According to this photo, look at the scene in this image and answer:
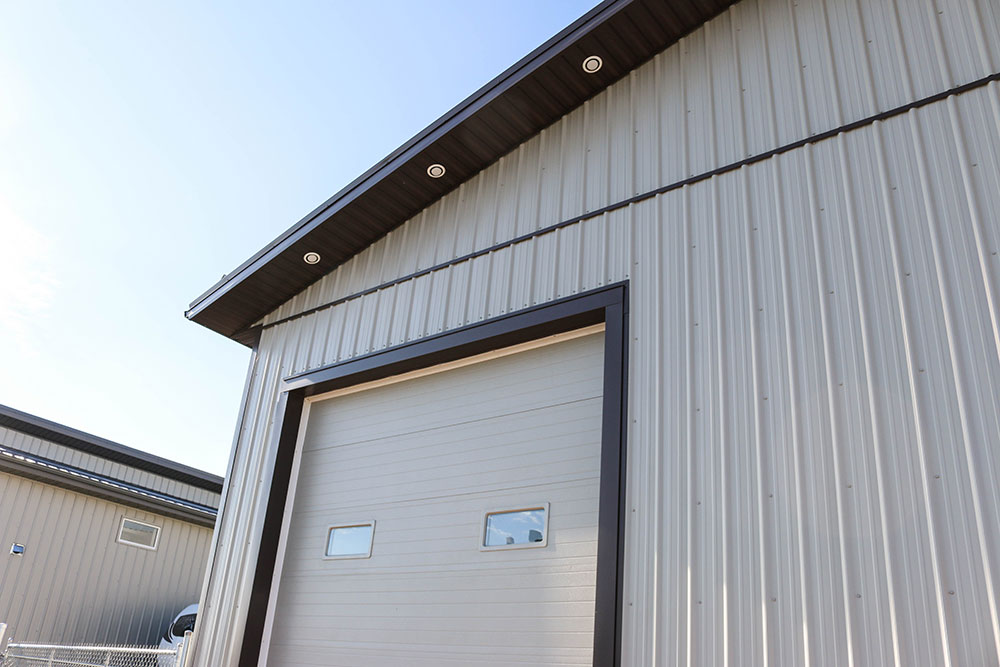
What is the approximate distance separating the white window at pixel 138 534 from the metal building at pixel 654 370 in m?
5.15

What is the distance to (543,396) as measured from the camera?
20.8 feet

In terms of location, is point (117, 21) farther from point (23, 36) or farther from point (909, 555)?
point (909, 555)

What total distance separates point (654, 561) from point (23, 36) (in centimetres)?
1152

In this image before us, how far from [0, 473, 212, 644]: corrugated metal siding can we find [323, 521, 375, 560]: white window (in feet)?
20.4

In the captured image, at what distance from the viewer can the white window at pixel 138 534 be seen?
12.2m

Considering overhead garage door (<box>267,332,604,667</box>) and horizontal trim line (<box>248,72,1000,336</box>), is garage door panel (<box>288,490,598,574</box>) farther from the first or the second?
horizontal trim line (<box>248,72,1000,336</box>)

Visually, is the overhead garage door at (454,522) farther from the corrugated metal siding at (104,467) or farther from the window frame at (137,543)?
the corrugated metal siding at (104,467)

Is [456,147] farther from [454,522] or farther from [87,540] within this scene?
[87,540]

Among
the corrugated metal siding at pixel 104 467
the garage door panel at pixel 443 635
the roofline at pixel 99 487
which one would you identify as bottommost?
the garage door panel at pixel 443 635

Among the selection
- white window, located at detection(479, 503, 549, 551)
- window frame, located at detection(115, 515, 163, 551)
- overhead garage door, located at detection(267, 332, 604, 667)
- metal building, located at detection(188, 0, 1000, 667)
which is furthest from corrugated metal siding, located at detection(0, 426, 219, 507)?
white window, located at detection(479, 503, 549, 551)

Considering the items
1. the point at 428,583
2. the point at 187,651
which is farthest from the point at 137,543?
the point at 428,583

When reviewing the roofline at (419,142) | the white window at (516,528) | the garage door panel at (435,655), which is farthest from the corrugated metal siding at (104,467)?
the white window at (516,528)

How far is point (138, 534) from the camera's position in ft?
40.8

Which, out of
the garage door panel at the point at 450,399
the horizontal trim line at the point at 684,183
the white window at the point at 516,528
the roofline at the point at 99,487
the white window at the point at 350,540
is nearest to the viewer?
the horizontal trim line at the point at 684,183
